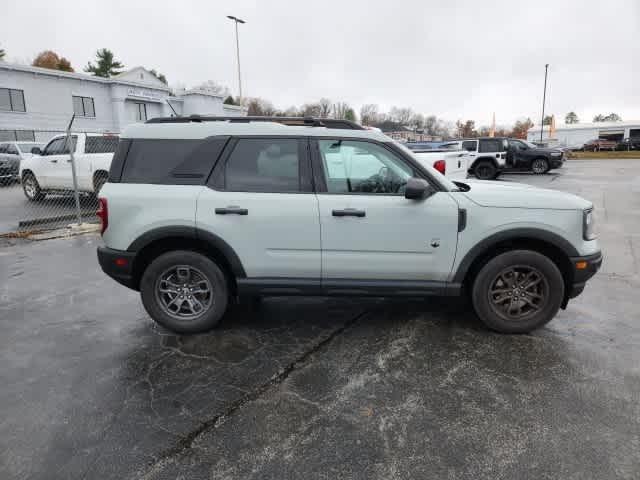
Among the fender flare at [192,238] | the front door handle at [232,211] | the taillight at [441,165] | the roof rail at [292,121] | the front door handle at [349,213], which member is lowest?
the fender flare at [192,238]

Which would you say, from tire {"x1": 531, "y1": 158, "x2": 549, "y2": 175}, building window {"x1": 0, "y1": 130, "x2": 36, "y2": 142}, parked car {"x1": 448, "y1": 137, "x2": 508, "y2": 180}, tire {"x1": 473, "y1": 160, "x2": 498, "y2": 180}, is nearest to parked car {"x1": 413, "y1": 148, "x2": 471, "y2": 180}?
parked car {"x1": 448, "y1": 137, "x2": 508, "y2": 180}

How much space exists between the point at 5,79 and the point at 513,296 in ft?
109

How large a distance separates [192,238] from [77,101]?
1334 inches

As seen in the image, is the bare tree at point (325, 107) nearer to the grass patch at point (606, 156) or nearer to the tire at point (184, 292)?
the grass patch at point (606, 156)

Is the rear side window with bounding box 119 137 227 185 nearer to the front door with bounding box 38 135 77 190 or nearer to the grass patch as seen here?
the front door with bounding box 38 135 77 190

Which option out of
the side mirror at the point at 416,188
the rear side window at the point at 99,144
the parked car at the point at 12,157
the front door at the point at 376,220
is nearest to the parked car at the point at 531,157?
the rear side window at the point at 99,144

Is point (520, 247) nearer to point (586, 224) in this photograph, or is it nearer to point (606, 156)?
point (586, 224)

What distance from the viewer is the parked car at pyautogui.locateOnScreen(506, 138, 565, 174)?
2120 cm

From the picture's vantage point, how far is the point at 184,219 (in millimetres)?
3828

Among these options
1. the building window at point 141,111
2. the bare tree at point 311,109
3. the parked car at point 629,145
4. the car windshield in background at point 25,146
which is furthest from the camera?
the bare tree at point 311,109

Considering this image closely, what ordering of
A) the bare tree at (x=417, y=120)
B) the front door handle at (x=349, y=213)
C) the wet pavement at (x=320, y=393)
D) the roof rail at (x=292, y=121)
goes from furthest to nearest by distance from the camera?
1. the bare tree at (x=417, y=120)
2. the roof rail at (x=292, y=121)
3. the front door handle at (x=349, y=213)
4. the wet pavement at (x=320, y=393)

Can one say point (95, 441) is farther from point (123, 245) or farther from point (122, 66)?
point (122, 66)

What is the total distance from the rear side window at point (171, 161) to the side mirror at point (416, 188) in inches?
64.7

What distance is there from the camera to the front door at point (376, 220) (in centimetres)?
374
